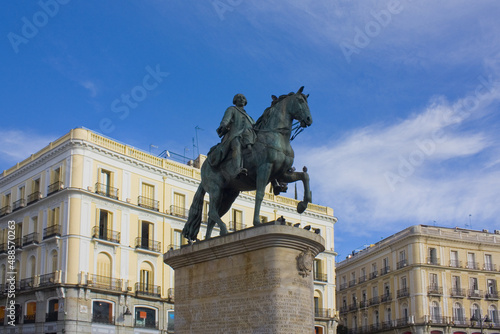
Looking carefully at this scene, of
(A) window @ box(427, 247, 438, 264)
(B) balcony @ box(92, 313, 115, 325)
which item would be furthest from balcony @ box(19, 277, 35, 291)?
(A) window @ box(427, 247, 438, 264)

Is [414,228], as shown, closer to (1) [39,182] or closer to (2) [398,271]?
(2) [398,271]

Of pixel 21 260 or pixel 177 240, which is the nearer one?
pixel 21 260

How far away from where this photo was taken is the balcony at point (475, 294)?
233 feet

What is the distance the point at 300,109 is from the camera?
14453mm

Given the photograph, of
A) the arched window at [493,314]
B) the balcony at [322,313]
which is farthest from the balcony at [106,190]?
the arched window at [493,314]

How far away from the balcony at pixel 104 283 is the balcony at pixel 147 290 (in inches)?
69.6

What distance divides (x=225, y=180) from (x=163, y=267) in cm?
3742

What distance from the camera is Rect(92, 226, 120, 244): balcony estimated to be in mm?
46719

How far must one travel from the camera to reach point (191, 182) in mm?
55094

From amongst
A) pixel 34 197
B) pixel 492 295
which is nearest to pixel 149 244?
pixel 34 197

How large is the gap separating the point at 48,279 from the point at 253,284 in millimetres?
35648

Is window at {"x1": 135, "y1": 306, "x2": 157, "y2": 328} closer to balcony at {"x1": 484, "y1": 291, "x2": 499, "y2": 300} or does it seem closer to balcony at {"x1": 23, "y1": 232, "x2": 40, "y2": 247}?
balcony at {"x1": 23, "y1": 232, "x2": 40, "y2": 247}

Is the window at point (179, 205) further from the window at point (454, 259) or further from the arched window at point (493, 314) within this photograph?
the arched window at point (493, 314)

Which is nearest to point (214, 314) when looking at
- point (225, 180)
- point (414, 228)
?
point (225, 180)
